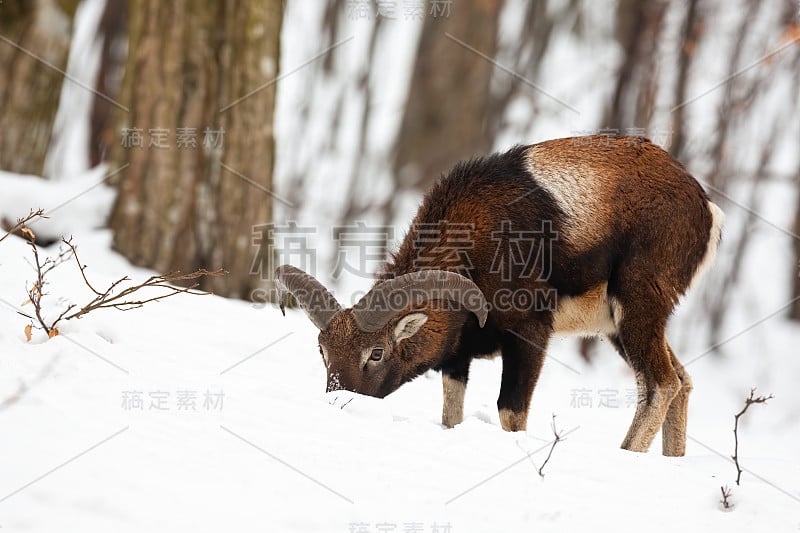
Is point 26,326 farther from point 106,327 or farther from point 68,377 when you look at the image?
point 106,327

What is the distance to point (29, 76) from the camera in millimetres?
10711

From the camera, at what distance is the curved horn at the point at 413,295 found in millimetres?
6641

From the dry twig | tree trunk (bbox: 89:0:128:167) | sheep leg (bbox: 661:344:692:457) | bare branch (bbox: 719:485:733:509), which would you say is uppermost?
tree trunk (bbox: 89:0:128:167)

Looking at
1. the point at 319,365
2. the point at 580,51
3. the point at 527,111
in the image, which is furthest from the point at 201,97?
the point at 580,51

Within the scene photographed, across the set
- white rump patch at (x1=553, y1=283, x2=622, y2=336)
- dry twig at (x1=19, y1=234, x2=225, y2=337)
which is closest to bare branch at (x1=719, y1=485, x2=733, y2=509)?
white rump patch at (x1=553, y1=283, x2=622, y2=336)

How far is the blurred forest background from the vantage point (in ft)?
29.7

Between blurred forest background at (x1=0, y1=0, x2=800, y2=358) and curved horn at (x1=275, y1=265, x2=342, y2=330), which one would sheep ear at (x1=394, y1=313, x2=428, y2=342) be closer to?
curved horn at (x1=275, y1=265, x2=342, y2=330)

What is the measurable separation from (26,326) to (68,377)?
21.1 inches

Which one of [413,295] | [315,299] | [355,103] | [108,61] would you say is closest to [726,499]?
[413,295]

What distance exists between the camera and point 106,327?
605 centimetres

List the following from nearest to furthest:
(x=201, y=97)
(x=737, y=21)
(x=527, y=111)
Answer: (x=201, y=97)
(x=737, y=21)
(x=527, y=111)

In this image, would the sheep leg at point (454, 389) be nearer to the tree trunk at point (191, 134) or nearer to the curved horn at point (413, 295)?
the curved horn at point (413, 295)

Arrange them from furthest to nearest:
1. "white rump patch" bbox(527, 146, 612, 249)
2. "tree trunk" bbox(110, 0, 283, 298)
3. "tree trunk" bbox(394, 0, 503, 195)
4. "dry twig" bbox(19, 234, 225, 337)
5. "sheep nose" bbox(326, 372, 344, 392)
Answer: "tree trunk" bbox(394, 0, 503, 195), "tree trunk" bbox(110, 0, 283, 298), "white rump patch" bbox(527, 146, 612, 249), "sheep nose" bbox(326, 372, 344, 392), "dry twig" bbox(19, 234, 225, 337)

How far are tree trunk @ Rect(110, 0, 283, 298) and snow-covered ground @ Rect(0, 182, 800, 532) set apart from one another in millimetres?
1822
